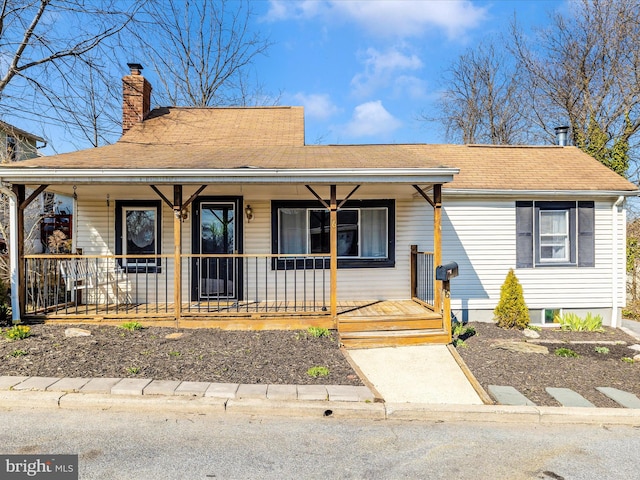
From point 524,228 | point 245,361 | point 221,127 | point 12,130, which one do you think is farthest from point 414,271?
point 12,130

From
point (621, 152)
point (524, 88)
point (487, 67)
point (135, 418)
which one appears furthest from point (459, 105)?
point (135, 418)

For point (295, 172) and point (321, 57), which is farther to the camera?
point (321, 57)

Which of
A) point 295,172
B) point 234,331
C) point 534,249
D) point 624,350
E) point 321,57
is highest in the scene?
point 321,57

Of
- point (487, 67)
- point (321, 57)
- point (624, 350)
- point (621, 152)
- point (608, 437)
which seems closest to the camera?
point (608, 437)

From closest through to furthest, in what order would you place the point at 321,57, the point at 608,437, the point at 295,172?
the point at 608,437 < the point at 295,172 < the point at 321,57

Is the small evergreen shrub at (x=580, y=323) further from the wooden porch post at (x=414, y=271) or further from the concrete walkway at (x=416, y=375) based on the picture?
the concrete walkway at (x=416, y=375)

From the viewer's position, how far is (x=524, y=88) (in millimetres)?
20281

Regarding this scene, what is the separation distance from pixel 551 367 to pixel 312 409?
12.1 feet

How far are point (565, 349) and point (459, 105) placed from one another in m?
20.2

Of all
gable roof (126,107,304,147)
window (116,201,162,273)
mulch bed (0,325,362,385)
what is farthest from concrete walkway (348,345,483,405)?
gable roof (126,107,304,147)

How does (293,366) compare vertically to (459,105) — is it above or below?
below

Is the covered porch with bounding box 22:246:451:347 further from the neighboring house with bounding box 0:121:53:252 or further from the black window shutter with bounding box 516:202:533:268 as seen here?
the neighboring house with bounding box 0:121:53:252

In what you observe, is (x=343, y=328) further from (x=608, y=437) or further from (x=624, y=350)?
(x=624, y=350)

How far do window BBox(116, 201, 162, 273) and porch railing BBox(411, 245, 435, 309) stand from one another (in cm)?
537
